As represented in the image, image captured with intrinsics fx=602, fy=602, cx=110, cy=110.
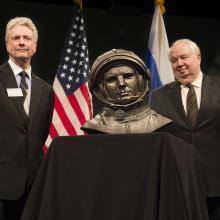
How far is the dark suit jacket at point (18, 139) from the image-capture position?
3.34 meters

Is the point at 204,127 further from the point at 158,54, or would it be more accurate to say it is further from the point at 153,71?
the point at 158,54

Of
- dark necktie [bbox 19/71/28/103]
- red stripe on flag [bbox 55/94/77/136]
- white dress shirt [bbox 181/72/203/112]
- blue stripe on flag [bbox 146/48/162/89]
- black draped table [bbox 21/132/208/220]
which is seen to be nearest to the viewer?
black draped table [bbox 21/132/208/220]

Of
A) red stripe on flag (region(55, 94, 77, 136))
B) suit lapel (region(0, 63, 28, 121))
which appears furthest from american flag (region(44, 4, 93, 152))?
suit lapel (region(0, 63, 28, 121))

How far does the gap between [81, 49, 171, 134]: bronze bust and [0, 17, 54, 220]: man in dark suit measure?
0.40 m

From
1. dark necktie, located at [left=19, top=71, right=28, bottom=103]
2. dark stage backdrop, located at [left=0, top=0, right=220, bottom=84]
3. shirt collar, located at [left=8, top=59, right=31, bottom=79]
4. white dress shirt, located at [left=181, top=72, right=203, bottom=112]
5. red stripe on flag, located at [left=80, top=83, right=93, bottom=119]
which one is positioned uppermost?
dark stage backdrop, located at [left=0, top=0, right=220, bottom=84]

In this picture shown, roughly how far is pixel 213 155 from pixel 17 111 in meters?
1.19

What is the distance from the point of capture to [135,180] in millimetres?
2838

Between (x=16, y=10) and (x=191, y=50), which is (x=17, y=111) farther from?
(x=16, y=10)

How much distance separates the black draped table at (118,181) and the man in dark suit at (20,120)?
1.40 ft

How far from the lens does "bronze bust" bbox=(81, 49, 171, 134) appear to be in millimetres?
3215

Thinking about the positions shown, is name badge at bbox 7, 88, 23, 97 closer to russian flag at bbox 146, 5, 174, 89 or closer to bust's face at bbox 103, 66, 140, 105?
bust's face at bbox 103, 66, 140, 105

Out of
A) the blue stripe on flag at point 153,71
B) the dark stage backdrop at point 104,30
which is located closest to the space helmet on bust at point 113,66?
the blue stripe on flag at point 153,71

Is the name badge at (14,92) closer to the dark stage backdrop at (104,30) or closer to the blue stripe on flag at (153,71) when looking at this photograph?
the blue stripe on flag at (153,71)

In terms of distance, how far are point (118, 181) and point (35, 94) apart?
3.25 ft
